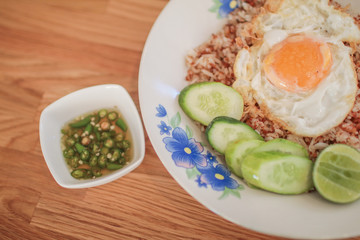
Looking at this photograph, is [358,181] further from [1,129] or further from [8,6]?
[8,6]

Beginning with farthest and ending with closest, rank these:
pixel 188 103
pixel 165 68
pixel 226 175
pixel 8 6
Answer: pixel 8 6 < pixel 165 68 < pixel 188 103 < pixel 226 175

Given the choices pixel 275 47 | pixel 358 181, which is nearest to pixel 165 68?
pixel 275 47

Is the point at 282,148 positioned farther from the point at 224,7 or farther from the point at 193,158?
the point at 224,7

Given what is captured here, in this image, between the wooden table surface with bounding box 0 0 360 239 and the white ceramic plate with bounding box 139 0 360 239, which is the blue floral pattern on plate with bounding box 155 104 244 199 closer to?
the white ceramic plate with bounding box 139 0 360 239

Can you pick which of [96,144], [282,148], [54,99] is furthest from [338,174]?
[54,99]

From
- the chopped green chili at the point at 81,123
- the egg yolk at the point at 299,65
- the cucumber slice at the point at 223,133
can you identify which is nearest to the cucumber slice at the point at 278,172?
the cucumber slice at the point at 223,133

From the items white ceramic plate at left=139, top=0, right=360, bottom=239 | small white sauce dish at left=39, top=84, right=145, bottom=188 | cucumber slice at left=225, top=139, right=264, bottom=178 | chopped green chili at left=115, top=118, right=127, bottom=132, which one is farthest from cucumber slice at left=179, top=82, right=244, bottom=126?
chopped green chili at left=115, top=118, right=127, bottom=132

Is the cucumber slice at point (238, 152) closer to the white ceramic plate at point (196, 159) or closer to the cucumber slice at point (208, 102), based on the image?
the white ceramic plate at point (196, 159)

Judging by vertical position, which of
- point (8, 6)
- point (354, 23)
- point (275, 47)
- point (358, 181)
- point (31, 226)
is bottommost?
point (31, 226)
